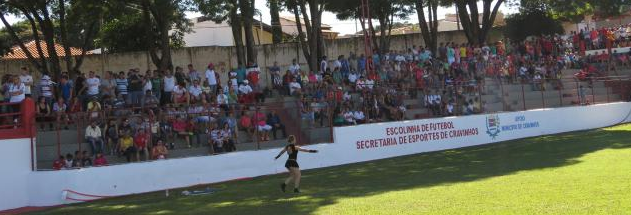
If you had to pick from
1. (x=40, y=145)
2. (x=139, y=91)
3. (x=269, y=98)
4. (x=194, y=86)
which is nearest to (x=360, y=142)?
(x=269, y=98)

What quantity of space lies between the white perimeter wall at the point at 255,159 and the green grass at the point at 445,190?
0.92 meters

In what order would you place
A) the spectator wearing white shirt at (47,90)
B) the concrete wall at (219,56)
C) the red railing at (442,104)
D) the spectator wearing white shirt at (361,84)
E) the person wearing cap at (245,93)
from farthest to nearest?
1. the concrete wall at (219,56)
2. the spectator wearing white shirt at (361,84)
3. the person wearing cap at (245,93)
4. the red railing at (442,104)
5. the spectator wearing white shirt at (47,90)

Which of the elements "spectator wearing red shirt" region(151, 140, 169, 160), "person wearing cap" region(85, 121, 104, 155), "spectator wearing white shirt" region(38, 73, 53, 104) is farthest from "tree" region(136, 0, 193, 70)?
"person wearing cap" region(85, 121, 104, 155)

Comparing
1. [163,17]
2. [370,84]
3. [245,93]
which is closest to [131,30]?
[163,17]

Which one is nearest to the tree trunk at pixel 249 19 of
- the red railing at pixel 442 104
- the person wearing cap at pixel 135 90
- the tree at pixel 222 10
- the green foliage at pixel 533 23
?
the tree at pixel 222 10

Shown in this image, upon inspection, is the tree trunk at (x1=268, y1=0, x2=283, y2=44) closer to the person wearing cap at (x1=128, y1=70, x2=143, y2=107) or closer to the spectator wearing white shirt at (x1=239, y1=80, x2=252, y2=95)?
the spectator wearing white shirt at (x1=239, y1=80, x2=252, y2=95)

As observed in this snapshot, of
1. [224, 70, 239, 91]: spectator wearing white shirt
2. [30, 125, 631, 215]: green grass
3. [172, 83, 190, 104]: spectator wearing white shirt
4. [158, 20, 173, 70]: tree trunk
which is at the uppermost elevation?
[158, 20, 173, 70]: tree trunk

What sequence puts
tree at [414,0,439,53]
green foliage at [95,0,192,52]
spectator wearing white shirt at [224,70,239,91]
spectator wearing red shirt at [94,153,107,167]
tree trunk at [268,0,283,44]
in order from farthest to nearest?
tree at [414,0,439,53], tree trunk at [268,0,283,44], green foliage at [95,0,192,52], spectator wearing white shirt at [224,70,239,91], spectator wearing red shirt at [94,153,107,167]

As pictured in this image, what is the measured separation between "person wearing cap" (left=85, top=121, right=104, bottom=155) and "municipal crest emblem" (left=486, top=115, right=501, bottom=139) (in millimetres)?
16661

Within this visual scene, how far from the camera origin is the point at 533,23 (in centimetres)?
4325

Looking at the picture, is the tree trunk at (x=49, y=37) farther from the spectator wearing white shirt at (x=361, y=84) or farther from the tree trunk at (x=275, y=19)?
the spectator wearing white shirt at (x=361, y=84)

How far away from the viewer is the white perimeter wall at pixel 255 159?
18375 millimetres

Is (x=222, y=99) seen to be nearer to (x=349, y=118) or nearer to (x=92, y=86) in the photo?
(x=92, y=86)

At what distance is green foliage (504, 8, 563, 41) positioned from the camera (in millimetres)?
43188
